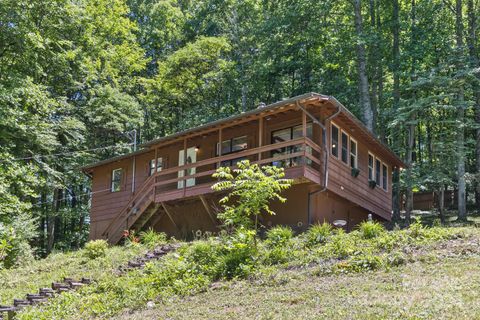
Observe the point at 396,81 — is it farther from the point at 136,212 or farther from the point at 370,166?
the point at 136,212

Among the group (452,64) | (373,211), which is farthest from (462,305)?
(452,64)

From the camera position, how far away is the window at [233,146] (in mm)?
18203

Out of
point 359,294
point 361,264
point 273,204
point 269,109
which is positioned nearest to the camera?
point 359,294

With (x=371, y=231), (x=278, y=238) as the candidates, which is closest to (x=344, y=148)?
(x=371, y=231)

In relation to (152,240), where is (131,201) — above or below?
above

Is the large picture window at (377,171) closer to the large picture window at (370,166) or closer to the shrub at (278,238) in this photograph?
the large picture window at (370,166)

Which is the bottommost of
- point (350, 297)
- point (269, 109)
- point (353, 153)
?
point (350, 297)

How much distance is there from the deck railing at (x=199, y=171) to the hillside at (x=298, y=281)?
299cm

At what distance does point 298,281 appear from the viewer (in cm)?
991

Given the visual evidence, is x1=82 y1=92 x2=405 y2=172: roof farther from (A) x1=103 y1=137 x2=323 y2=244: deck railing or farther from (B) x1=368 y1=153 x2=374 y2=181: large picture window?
(A) x1=103 y1=137 x2=323 y2=244: deck railing

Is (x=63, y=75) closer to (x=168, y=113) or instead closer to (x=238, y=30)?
(x=168, y=113)

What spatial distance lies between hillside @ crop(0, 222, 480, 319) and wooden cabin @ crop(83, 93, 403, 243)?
9.86ft

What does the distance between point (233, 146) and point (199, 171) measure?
186 cm

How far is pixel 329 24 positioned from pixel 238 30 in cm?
721
